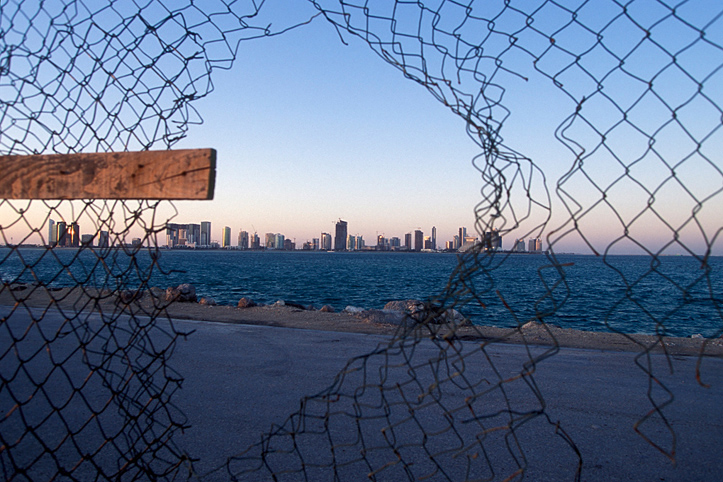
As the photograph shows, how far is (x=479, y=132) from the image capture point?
79.9 inches

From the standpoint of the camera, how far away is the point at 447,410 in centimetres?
415

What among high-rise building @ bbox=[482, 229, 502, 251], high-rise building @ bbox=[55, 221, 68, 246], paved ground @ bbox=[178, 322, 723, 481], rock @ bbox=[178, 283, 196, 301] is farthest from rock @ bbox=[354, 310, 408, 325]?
high-rise building @ bbox=[482, 229, 502, 251]

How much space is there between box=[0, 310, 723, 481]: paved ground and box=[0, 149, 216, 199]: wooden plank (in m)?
0.61

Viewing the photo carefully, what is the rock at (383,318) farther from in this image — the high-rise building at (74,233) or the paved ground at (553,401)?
the high-rise building at (74,233)

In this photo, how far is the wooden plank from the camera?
1.96 metres

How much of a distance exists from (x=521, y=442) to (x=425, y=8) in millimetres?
2879

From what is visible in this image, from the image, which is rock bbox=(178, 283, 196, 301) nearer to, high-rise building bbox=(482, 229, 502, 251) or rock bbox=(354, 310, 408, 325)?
rock bbox=(354, 310, 408, 325)

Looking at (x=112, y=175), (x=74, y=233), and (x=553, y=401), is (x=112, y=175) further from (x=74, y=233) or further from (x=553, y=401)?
(x=553, y=401)

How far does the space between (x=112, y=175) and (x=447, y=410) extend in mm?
3240

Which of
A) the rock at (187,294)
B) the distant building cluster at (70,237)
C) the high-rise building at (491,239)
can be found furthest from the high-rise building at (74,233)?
the rock at (187,294)

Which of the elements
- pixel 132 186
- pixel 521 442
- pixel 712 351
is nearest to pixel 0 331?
pixel 132 186

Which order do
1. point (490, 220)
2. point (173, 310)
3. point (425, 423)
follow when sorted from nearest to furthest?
point (490, 220), point (425, 423), point (173, 310)

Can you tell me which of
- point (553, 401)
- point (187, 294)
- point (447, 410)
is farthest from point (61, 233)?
point (187, 294)

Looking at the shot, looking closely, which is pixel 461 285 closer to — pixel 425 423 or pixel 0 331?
pixel 425 423
